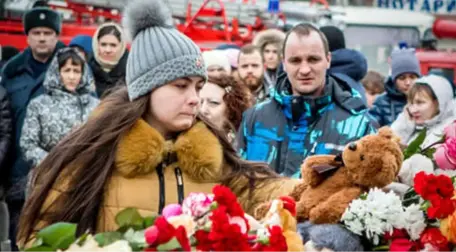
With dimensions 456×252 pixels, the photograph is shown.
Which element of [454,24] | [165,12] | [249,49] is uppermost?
[165,12]

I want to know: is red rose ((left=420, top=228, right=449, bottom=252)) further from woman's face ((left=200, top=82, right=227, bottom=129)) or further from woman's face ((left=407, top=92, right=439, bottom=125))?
woman's face ((left=407, top=92, right=439, bottom=125))

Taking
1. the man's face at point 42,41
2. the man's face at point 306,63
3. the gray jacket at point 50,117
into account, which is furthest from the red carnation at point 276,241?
the man's face at point 42,41

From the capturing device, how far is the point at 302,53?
20.5ft

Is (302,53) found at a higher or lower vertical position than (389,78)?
higher

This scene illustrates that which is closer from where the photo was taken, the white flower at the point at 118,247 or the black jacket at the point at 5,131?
the white flower at the point at 118,247

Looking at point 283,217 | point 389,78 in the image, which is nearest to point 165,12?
point 283,217

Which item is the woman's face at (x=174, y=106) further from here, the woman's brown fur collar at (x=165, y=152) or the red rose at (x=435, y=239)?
the red rose at (x=435, y=239)

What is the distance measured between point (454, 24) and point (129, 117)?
1820cm

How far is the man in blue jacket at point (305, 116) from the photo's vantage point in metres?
6.13

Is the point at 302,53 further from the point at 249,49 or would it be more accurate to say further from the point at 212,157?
the point at 249,49

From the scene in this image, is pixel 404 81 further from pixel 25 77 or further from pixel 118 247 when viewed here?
pixel 118 247

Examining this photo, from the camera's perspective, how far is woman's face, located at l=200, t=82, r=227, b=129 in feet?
25.2

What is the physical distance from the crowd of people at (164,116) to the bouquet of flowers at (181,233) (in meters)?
0.48

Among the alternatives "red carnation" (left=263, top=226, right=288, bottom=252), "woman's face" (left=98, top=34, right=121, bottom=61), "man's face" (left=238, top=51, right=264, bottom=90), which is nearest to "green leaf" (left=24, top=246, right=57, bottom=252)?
"red carnation" (left=263, top=226, right=288, bottom=252)
